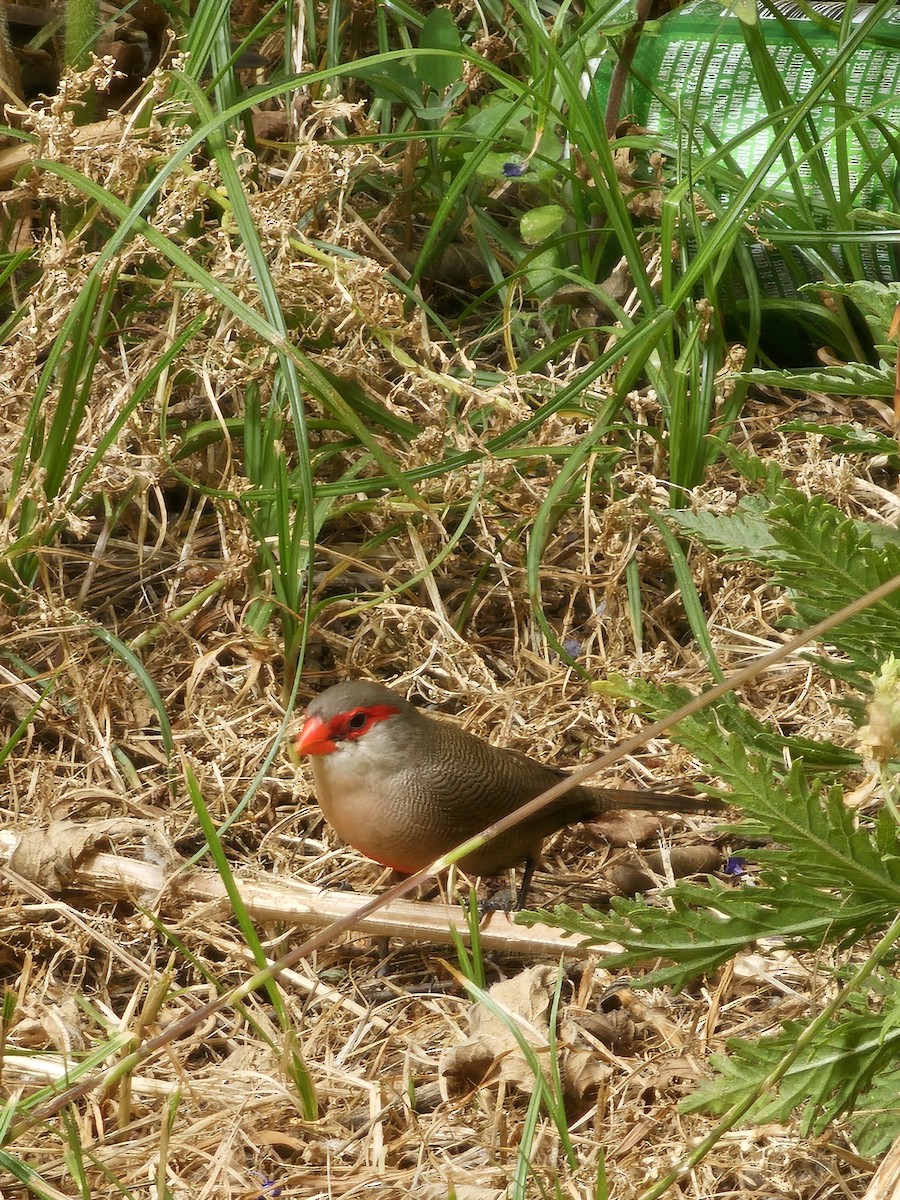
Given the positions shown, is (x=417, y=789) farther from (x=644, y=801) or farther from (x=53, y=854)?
(x=53, y=854)

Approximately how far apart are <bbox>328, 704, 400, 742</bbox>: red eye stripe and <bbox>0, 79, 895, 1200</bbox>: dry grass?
370mm

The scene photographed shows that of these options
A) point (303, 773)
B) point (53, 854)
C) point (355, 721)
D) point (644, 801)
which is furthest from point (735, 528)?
point (53, 854)

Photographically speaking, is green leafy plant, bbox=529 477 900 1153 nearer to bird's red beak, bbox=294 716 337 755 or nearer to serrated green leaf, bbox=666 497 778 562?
serrated green leaf, bbox=666 497 778 562

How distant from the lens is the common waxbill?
120 inches

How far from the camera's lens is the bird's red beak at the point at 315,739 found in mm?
3078

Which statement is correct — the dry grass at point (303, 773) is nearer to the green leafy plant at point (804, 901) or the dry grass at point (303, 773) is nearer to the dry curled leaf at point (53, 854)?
the dry curled leaf at point (53, 854)

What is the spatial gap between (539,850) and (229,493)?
1.17 meters

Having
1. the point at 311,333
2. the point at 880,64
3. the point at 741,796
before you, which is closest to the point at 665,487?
the point at 311,333

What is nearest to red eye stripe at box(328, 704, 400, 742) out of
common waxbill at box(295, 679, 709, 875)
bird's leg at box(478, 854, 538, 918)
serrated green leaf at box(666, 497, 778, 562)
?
common waxbill at box(295, 679, 709, 875)

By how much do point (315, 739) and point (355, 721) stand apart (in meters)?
0.10

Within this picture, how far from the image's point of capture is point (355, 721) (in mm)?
3113

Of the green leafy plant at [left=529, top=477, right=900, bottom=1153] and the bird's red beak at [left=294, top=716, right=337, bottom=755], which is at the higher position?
the green leafy plant at [left=529, top=477, right=900, bottom=1153]

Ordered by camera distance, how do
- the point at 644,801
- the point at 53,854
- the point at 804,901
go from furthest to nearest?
the point at 644,801, the point at 53,854, the point at 804,901

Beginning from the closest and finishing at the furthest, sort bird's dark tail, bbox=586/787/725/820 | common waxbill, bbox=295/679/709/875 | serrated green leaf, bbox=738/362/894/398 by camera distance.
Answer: serrated green leaf, bbox=738/362/894/398
common waxbill, bbox=295/679/709/875
bird's dark tail, bbox=586/787/725/820
